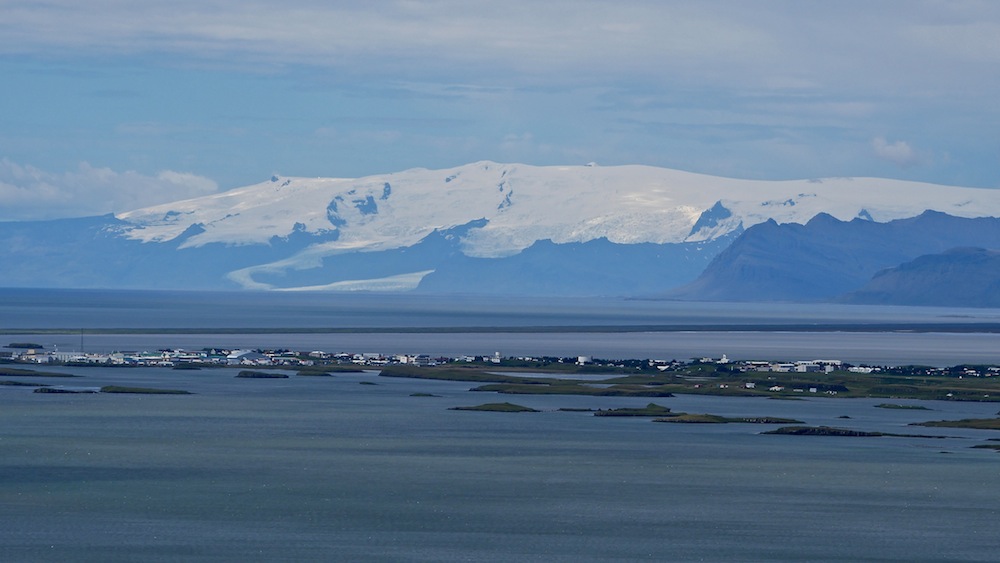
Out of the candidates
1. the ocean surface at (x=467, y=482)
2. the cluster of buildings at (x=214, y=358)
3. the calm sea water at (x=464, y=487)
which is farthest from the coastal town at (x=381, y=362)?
Result: the calm sea water at (x=464, y=487)

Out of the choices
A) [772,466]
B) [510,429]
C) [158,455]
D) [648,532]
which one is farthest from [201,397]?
[648,532]

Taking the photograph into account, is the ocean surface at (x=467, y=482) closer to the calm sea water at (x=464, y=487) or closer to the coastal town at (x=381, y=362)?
the calm sea water at (x=464, y=487)

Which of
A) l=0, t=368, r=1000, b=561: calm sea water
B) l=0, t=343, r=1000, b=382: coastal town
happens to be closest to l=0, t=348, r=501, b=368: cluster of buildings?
l=0, t=343, r=1000, b=382: coastal town

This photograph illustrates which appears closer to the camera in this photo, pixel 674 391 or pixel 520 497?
pixel 520 497

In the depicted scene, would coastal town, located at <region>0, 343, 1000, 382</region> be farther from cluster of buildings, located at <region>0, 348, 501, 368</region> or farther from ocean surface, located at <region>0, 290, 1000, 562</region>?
ocean surface, located at <region>0, 290, 1000, 562</region>

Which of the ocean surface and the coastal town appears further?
the coastal town

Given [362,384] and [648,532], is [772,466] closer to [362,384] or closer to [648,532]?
[648,532]
